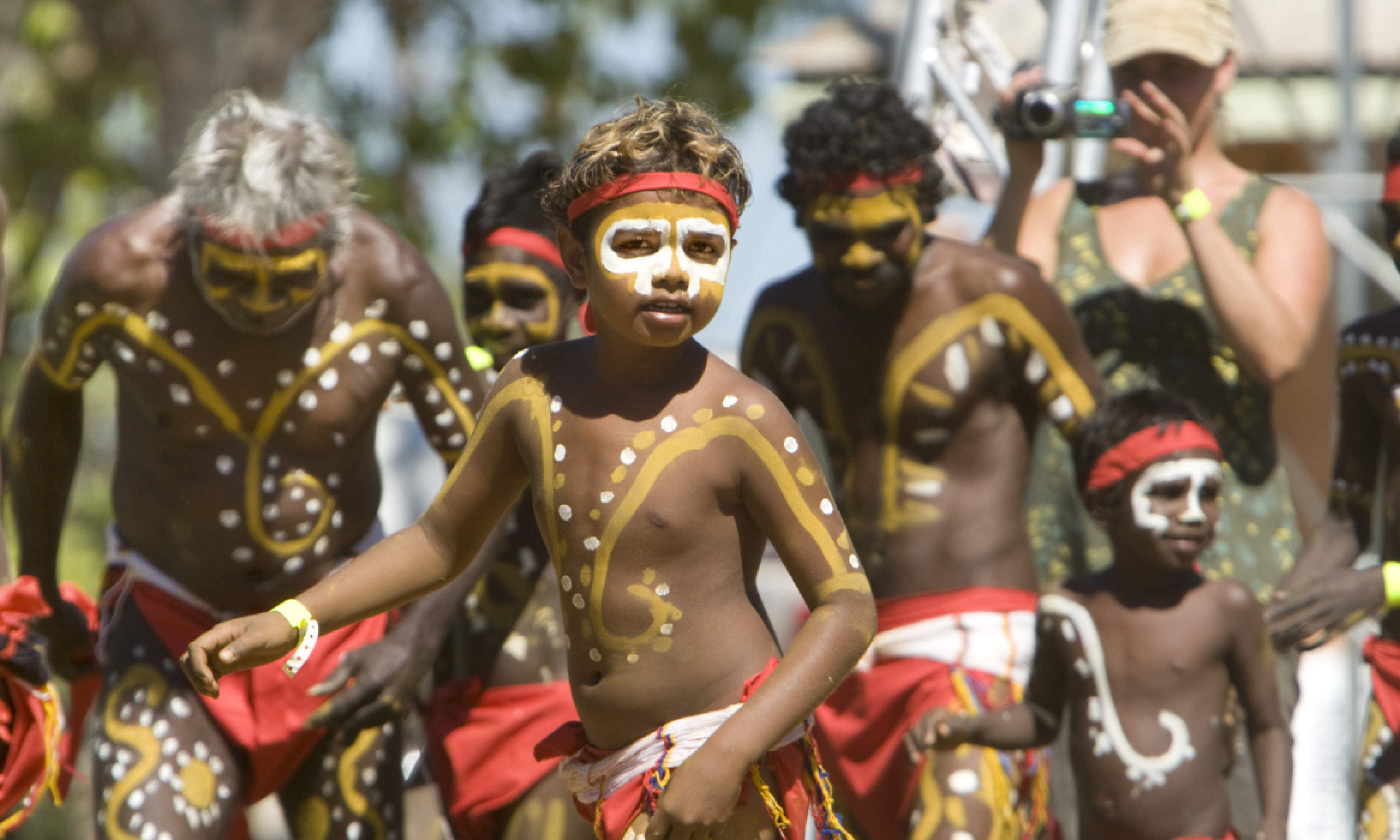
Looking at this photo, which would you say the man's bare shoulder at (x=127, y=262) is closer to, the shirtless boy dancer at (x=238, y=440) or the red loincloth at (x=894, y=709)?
the shirtless boy dancer at (x=238, y=440)

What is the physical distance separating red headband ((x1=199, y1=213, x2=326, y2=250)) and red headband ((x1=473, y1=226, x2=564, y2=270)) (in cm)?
82

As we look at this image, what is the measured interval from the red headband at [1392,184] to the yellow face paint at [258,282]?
8.06 ft

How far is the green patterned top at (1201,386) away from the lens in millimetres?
4598

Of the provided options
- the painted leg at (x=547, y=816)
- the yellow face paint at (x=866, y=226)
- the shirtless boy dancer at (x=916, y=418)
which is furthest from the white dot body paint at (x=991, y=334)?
the painted leg at (x=547, y=816)

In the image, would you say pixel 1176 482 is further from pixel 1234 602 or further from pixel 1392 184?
pixel 1392 184

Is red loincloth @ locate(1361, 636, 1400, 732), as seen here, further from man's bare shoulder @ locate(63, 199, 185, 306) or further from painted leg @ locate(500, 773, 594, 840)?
man's bare shoulder @ locate(63, 199, 185, 306)

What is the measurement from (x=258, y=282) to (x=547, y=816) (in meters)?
1.44

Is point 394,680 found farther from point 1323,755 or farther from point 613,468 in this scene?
point 1323,755

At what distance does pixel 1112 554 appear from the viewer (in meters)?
4.45

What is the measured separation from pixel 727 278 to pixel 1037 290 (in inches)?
62.8

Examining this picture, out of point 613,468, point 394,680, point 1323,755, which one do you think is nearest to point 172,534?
point 394,680

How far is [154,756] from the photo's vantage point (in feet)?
13.1

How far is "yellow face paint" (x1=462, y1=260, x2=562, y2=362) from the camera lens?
472 cm

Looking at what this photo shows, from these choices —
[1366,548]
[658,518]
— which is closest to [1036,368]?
[1366,548]
